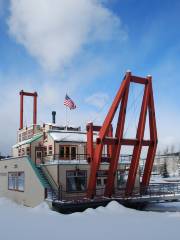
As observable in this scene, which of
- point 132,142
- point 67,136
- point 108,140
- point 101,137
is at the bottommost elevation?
point 132,142

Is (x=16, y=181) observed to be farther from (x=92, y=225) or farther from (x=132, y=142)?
(x=92, y=225)

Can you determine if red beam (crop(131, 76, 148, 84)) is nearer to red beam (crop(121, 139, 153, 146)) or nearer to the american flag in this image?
red beam (crop(121, 139, 153, 146))

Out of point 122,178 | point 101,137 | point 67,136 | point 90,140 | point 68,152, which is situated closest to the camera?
point 101,137

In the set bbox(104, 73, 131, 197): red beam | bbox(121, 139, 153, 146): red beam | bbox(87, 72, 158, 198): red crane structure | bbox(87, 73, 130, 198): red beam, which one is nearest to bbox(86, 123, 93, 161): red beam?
bbox(87, 72, 158, 198): red crane structure

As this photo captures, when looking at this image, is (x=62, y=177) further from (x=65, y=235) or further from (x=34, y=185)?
(x=65, y=235)

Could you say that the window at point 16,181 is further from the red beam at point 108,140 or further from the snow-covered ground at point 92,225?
the red beam at point 108,140

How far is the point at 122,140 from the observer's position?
26.3 meters

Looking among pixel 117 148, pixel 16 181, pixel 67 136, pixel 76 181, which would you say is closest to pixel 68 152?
pixel 67 136

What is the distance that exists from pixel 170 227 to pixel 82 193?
11.3 metres

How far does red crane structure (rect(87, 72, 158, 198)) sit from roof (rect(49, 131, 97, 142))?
3.53 m

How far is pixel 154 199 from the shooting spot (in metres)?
25.2

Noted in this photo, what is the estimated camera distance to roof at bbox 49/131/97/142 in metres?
31.0

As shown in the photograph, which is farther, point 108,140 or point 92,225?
point 108,140

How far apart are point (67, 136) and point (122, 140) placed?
716 centimetres
